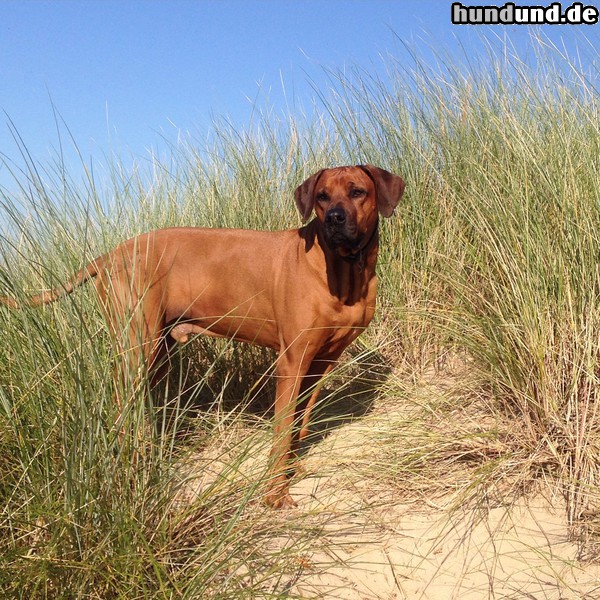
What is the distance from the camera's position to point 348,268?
355cm

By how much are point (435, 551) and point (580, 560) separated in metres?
0.57

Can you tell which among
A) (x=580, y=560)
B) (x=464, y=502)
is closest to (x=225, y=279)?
(x=464, y=502)

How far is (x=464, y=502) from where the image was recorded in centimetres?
310

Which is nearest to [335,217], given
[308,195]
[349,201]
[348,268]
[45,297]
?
[349,201]

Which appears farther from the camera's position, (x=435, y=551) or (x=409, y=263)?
(x=409, y=263)

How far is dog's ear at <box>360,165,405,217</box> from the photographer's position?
359 cm

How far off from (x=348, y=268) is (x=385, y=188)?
469 millimetres

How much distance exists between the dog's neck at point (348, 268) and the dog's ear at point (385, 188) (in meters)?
0.13

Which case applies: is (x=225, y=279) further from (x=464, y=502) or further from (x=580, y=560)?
(x=580, y=560)

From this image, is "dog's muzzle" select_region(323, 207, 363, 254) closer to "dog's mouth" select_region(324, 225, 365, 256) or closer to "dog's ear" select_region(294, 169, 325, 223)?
"dog's mouth" select_region(324, 225, 365, 256)

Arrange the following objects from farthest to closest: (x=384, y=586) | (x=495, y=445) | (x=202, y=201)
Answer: (x=202, y=201) < (x=495, y=445) < (x=384, y=586)

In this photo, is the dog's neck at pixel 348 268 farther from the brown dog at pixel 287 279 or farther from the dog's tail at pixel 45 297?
the dog's tail at pixel 45 297

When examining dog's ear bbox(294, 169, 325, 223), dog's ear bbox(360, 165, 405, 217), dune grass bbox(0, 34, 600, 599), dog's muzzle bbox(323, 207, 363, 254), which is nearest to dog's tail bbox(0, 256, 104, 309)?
dune grass bbox(0, 34, 600, 599)

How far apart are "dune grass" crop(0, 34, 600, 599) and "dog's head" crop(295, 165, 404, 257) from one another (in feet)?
2.07
